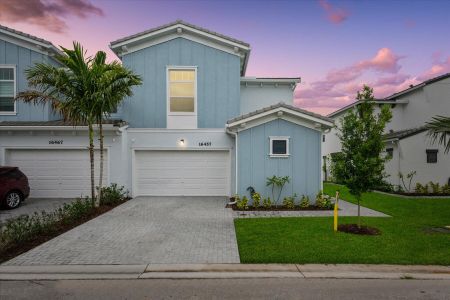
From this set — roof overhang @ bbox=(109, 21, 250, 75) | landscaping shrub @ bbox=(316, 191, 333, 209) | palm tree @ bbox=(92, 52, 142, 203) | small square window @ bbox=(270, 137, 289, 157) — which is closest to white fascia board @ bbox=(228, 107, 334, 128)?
small square window @ bbox=(270, 137, 289, 157)

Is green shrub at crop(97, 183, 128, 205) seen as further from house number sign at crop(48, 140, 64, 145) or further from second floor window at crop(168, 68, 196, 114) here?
second floor window at crop(168, 68, 196, 114)

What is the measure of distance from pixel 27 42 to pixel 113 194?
9.30 metres

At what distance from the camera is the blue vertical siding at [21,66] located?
15.2 meters

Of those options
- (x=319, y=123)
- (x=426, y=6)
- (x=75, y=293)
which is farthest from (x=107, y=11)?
(x=426, y=6)

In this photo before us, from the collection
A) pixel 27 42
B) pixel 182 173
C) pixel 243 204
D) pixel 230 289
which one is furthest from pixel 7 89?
pixel 230 289

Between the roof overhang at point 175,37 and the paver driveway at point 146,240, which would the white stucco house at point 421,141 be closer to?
the roof overhang at point 175,37

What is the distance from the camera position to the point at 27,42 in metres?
15.1

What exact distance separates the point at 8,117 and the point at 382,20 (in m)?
19.9

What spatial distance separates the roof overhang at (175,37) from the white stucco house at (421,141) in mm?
10820

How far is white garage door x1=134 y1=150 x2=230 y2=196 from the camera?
48.9 feet

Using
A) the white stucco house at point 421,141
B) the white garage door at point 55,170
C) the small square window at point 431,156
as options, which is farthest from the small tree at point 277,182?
the small square window at point 431,156

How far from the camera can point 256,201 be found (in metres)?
11.8

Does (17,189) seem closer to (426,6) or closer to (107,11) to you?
(107,11)

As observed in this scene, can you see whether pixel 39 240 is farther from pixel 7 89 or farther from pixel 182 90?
pixel 7 89
